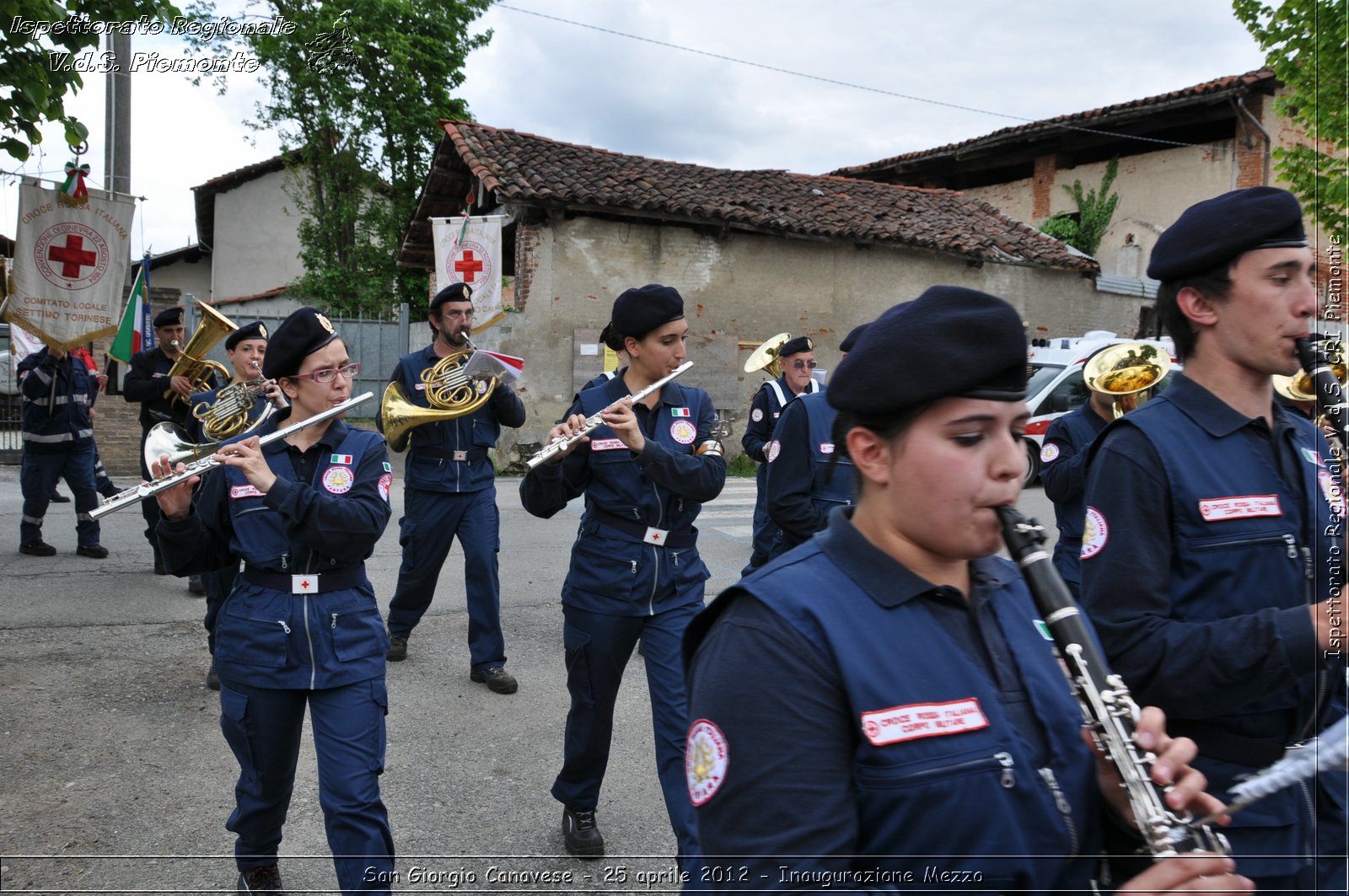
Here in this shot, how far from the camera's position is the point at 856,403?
1535mm

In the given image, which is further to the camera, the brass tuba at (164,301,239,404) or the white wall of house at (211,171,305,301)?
the white wall of house at (211,171,305,301)

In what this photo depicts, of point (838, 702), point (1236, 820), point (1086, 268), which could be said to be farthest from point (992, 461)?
point (1086, 268)

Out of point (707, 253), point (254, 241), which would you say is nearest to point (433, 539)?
point (707, 253)

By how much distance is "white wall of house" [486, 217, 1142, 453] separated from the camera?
16.0 m

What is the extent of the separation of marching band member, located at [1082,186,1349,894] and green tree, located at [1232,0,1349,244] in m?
1.92

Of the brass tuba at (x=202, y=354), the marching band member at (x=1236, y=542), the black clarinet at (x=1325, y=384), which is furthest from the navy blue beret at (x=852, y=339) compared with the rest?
the brass tuba at (x=202, y=354)

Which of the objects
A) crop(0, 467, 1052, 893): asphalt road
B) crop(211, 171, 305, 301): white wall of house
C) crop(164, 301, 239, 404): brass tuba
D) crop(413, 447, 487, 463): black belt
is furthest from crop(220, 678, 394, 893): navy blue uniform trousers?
crop(211, 171, 305, 301): white wall of house

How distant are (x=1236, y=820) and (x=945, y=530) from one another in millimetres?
1025

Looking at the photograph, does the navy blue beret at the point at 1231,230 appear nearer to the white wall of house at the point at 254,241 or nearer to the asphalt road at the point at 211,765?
the asphalt road at the point at 211,765

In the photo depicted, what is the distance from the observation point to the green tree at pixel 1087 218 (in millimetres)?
23375

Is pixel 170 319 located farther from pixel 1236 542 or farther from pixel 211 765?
pixel 1236 542

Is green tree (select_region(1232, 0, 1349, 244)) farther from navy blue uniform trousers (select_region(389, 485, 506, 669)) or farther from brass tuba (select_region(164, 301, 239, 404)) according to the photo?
brass tuba (select_region(164, 301, 239, 404))

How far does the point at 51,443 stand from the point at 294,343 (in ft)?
22.1

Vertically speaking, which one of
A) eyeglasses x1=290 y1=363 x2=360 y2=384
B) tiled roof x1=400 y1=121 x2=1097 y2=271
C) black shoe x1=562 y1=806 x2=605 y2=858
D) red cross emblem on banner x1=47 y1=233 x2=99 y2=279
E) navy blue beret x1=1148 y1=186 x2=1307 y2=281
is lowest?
black shoe x1=562 y1=806 x2=605 y2=858
